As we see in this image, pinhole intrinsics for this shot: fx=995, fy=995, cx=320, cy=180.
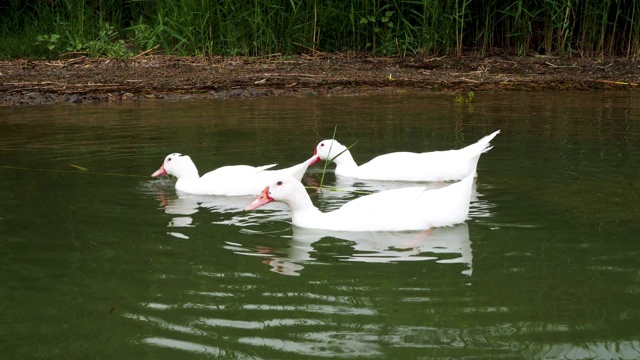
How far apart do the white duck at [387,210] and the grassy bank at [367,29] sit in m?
8.40

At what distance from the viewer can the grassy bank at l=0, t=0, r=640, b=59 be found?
14852mm

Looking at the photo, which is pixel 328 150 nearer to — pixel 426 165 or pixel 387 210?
pixel 426 165

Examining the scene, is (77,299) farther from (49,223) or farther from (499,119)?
(499,119)

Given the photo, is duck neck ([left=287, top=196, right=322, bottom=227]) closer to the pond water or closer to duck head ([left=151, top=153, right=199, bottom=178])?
the pond water

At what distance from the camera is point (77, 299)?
190 inches

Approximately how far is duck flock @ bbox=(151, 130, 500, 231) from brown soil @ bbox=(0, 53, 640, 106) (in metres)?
4.96

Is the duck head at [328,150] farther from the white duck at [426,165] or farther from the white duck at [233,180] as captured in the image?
the white duck at [233,180]

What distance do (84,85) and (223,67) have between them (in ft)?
7.30

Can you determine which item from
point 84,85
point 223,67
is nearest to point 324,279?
point 84,85

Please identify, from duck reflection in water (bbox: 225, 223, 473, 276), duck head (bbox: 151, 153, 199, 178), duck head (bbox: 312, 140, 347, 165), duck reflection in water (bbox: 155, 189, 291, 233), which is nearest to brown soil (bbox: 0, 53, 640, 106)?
duck head (bbox: 312, 140, 347, 165)

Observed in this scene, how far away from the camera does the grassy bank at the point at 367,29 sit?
14.9 m

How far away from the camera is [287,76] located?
13.9m

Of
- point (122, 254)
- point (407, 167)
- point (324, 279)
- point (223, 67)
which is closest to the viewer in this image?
point (324, 279)

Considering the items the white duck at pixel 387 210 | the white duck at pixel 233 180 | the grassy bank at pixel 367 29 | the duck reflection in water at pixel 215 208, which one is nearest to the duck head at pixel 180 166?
the white duck at pixel 233 180
